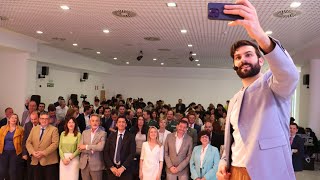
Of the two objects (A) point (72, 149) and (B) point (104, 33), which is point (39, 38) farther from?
(A) point (72, 149)

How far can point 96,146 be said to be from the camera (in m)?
5.56

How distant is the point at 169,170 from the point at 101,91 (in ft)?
42.3

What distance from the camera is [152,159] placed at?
5.68 m

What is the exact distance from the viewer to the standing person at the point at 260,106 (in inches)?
45.4

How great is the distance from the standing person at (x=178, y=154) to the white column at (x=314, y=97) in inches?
232

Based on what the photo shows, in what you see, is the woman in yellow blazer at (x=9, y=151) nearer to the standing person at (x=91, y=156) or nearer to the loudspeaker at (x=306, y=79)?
the standing person at (x=91, y=156)

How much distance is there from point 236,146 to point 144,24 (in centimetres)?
623

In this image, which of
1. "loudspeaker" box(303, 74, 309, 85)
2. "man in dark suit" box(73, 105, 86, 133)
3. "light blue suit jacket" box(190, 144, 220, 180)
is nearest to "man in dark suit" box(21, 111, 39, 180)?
"man in dark suit" box(73, 105, 86, 133)

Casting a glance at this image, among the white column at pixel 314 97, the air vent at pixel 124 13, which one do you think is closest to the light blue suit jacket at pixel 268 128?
the air vent at pixel 124 13

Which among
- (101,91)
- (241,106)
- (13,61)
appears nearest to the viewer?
(241,106)

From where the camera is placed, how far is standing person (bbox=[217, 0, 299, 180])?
1153 millimetres

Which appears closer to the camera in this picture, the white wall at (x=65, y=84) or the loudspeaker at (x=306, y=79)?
the loudspeaker at (x=306, y=79)

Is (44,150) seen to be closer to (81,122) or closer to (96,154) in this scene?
(96,154)

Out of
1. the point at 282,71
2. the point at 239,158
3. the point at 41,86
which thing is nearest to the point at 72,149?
the point at 239,158
